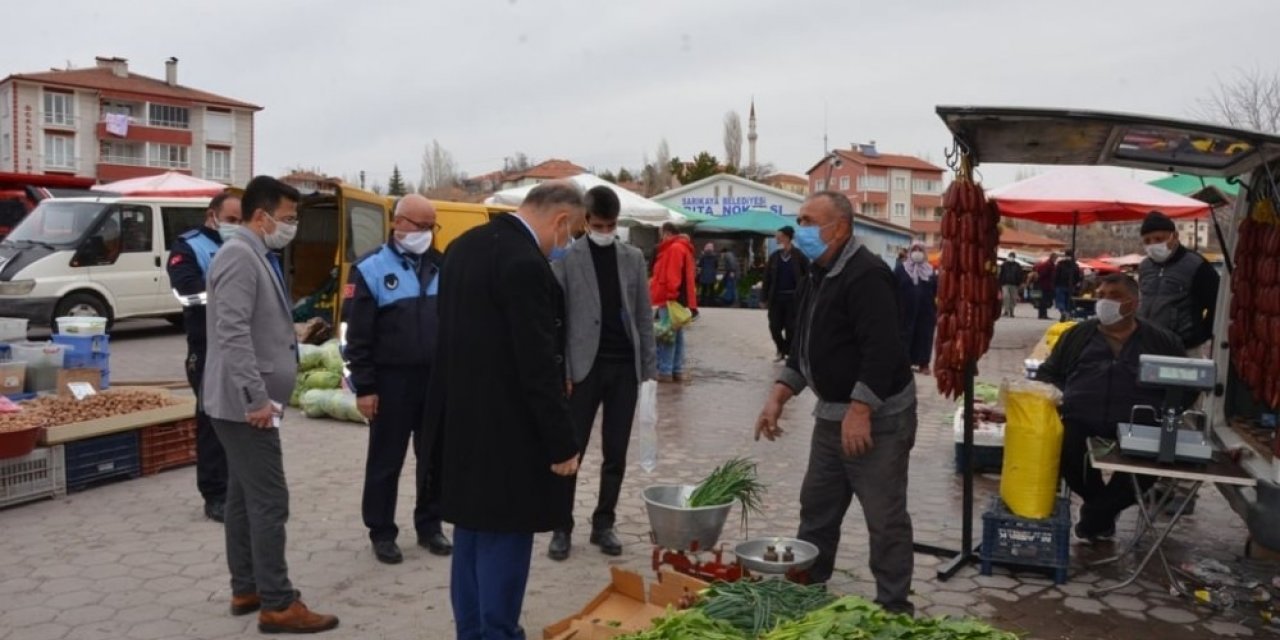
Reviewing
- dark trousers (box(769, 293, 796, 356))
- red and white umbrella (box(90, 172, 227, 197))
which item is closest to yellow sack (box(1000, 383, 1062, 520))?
dark trousers (box(769, 293, 796, 356))

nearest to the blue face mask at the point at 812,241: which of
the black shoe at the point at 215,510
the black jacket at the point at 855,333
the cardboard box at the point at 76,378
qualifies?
the black jacket at the point at 855,333

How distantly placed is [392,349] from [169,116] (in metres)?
70.3

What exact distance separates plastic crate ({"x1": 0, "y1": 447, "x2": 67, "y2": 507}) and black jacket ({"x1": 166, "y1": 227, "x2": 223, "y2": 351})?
5.04 feet

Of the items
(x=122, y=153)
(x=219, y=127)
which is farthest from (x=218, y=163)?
(x=122, y=153)

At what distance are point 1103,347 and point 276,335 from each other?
4639 millimetres

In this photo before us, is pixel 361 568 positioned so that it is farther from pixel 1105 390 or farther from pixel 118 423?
pixel 1105 390

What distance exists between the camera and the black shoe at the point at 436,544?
5.55 m

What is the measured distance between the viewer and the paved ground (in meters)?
4.57

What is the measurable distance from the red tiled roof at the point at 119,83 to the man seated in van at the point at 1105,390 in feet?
228

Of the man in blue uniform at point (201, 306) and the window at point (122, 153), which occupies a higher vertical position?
the window at point (122, 153)

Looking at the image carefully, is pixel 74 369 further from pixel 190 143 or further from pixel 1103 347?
pixel 190 143

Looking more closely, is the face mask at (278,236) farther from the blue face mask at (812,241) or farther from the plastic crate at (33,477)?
the plastic crate at (33,477)

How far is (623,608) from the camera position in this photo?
414 centimetres

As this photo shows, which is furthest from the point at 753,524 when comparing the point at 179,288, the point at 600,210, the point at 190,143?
the point at 190,143
